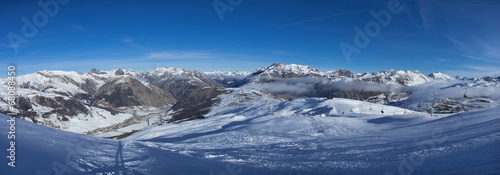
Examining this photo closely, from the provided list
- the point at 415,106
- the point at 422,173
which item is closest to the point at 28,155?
the point at 422,173

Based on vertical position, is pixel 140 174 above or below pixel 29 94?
below

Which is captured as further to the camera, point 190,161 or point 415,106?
point 415,106

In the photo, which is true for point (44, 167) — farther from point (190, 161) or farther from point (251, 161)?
point (251, 161)

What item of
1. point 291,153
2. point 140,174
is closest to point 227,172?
point 140,174

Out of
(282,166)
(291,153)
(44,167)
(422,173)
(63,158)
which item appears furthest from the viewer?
(291,153)

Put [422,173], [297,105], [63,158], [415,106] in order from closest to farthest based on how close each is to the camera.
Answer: [422,173], [63,158], [297,105], [415,106]

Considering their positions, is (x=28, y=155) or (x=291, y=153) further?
(x=291, y=153)

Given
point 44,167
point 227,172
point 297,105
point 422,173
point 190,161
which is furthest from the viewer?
point 297,105

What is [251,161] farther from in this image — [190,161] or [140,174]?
[140,174]

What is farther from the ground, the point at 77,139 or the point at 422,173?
the point at 77,139
